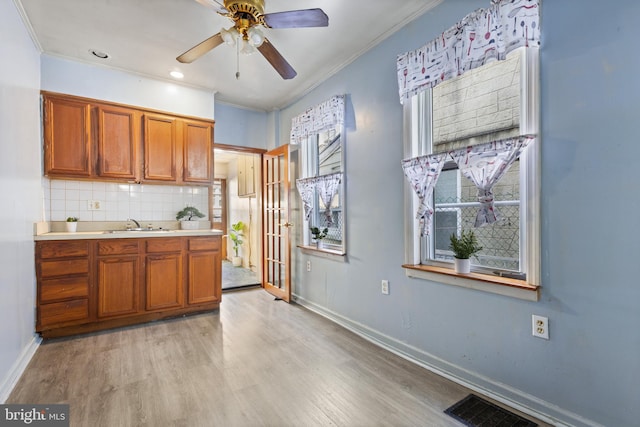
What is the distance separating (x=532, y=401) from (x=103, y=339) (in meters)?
3.41

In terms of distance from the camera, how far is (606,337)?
144 centimetres

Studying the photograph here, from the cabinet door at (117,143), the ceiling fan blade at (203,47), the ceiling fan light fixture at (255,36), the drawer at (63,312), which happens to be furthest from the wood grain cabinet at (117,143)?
the ceiling fan light fixture at (255,36)

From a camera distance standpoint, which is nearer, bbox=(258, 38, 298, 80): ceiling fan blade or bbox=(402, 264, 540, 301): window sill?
bbox=(402, 264, 540, 301): window sill

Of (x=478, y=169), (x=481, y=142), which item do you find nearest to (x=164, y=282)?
(x=478, y=169)

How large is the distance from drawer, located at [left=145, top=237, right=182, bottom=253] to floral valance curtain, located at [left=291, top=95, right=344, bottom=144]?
1836mm

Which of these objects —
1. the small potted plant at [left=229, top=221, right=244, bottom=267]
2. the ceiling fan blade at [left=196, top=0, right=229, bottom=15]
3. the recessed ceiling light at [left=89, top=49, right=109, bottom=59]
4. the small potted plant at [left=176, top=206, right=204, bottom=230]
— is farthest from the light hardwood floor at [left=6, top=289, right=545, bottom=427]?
the small potted plant at [left=229, top=221, right=244, bottom=267]

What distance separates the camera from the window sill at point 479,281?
5.49ft

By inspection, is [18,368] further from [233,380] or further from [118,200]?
[118,200]

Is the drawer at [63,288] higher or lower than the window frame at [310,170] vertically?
lower

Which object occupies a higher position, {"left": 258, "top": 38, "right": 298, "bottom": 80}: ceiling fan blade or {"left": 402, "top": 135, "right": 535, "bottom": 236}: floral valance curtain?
{"left": 258, "top": 38, "right": 298, "bottom": 80}: ceiling fan blade

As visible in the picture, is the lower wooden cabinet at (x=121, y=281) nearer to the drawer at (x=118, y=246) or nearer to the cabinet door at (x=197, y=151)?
the drawer at (x=118, y=246)

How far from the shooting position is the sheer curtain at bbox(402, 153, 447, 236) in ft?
6.98

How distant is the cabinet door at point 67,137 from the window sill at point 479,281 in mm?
3407

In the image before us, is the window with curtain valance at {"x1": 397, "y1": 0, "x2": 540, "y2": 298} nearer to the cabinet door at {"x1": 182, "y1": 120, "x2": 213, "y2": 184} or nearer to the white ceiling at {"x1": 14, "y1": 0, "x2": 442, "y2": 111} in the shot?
the white ceiling at {"x1": 14, "y1": 0, "x2": 442, "y2": 111}
